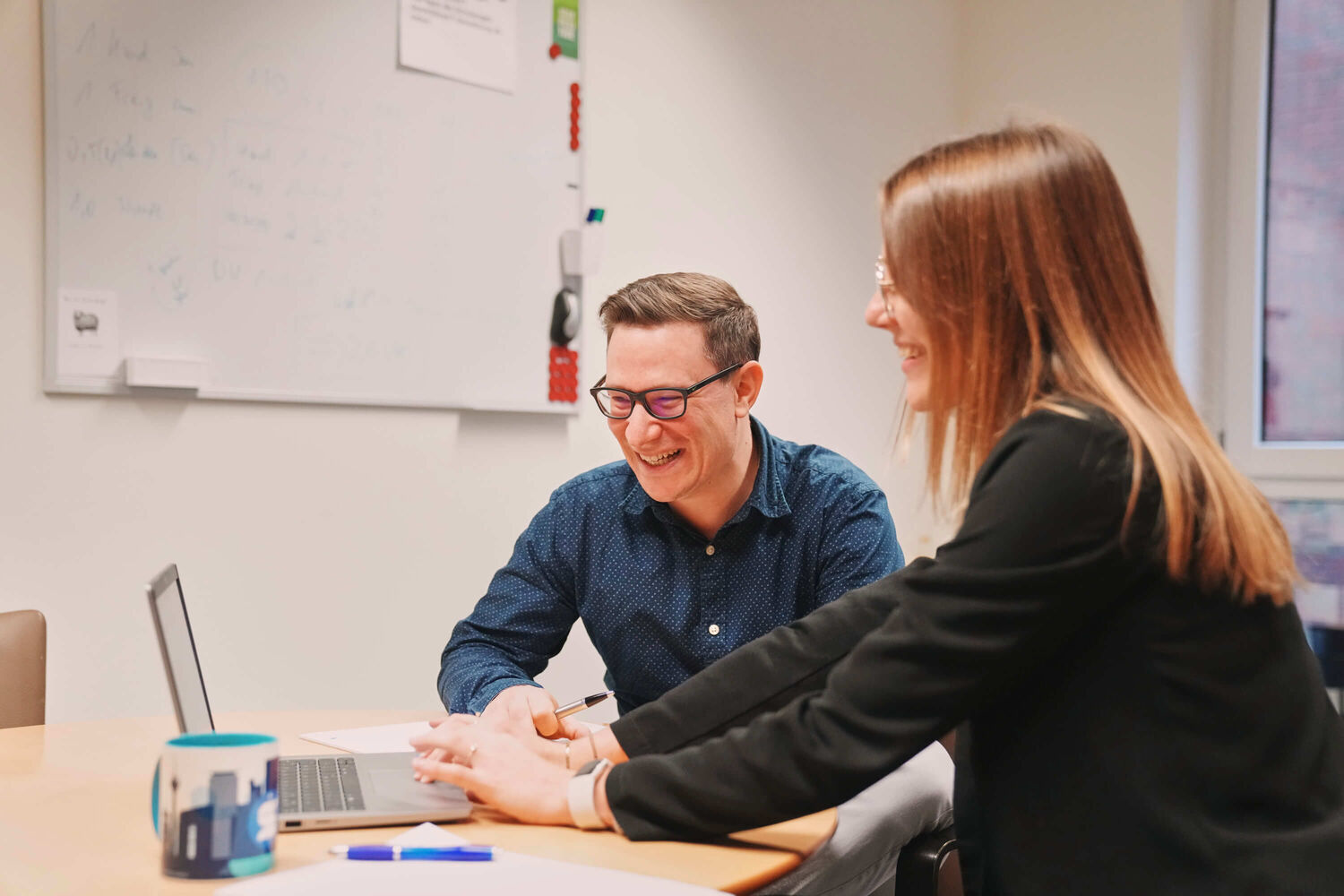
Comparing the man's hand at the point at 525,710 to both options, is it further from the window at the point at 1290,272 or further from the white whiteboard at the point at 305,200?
the window at the point at 1290,272

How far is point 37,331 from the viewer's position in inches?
83.0

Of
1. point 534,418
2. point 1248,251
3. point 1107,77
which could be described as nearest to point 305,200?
point 534,418

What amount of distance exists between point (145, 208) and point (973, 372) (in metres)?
1.69

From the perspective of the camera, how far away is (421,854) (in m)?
1.02

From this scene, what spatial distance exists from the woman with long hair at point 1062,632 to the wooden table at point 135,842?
0.13 ft

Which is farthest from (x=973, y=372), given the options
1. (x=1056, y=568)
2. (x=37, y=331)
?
(x=37, y=331)

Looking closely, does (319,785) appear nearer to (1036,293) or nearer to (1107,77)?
(1036,293)

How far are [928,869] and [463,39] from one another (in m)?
2.06

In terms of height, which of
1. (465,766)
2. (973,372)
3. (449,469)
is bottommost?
(465,766)

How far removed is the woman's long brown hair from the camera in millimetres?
1056

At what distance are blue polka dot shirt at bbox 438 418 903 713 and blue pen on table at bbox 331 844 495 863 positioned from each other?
2.62ft

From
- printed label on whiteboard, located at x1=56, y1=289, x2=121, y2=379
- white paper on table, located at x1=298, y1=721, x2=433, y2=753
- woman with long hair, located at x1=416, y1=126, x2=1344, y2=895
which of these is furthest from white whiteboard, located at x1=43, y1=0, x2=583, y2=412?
woman with long hair, located at x1=416, y1=126, x2=1344, y2=895

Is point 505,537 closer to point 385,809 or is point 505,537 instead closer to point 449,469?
point 449,469

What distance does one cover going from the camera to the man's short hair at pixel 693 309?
1.92 meters
